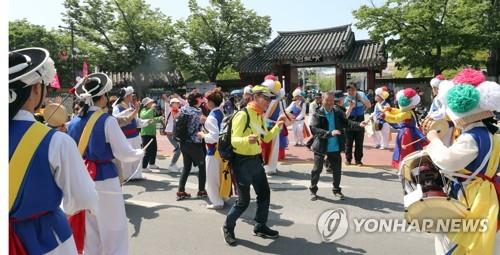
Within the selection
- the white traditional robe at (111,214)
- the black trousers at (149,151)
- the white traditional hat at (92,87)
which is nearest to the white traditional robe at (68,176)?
the white traditional robe at (111,214)

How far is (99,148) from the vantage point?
3938mm

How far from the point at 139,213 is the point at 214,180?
126 centimetres

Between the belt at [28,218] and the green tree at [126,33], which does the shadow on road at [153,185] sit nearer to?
the belt at [28,218]

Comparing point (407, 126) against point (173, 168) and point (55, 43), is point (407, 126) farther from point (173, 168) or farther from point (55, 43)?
point (55, 43)

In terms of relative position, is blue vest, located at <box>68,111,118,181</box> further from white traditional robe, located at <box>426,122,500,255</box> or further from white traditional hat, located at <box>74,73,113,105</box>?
white traditional robe, located at <box>426,122,500,255</box>

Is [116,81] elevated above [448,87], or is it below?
above

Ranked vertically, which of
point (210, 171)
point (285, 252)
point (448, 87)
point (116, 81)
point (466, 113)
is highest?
point (116, 81)

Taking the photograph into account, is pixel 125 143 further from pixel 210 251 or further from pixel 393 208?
pixel 393 208

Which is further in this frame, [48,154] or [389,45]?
[389,45]

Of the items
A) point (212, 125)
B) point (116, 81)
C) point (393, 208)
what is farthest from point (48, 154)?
point (116, 81)

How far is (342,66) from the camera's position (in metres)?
23.4

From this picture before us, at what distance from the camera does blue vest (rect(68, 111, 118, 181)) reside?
393cm

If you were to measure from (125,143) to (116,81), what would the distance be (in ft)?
90.8

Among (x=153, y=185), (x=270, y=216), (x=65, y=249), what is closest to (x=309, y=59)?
(x=153, y=185)
